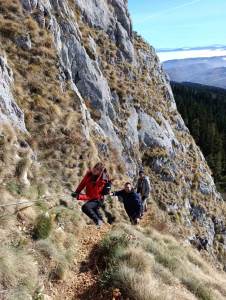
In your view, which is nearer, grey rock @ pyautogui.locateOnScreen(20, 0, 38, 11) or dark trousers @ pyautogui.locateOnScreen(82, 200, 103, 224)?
dark trousers @ pyautogui.locateOnScreen(82, 200, 103, 224)

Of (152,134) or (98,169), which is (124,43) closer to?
(152,134)

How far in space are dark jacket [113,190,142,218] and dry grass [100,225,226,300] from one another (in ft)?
6.84

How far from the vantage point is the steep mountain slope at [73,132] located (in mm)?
11086

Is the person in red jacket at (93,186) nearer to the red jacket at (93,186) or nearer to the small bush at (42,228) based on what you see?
the red jacket at (93,186)

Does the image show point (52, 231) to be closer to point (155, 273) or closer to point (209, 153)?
point (155, 273)

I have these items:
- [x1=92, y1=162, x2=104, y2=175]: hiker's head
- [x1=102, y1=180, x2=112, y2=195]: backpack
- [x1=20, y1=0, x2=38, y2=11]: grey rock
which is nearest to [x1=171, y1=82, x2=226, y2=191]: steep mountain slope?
[x1=20, y1=0, x2=38, y2=11]: grey rock

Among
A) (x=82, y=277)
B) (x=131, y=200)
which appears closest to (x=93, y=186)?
(x=131, y=200)

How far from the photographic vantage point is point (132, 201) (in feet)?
49.1

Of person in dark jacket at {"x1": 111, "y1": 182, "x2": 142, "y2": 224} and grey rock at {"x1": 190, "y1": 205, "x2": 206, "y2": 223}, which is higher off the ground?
person in dark jacket at {"x1": 111, "y1": 182, "x2": 142, "y2": 224}

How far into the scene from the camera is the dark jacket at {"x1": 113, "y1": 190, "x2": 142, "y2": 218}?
14.9m

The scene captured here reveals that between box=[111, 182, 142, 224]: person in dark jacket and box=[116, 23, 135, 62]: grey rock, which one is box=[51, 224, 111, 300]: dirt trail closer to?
box=[111, 182, 142, 224]: person in dark jacket

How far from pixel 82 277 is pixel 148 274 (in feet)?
5.06

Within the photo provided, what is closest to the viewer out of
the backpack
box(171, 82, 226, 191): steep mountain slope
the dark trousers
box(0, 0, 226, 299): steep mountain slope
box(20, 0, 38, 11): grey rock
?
box(0, 0, 226, 299): steep mountain slope

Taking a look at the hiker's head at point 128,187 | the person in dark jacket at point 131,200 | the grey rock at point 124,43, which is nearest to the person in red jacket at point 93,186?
the person in dark jacket at point 131,200
